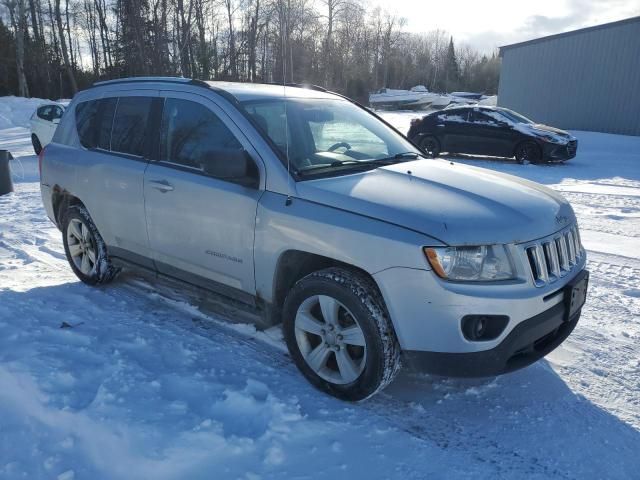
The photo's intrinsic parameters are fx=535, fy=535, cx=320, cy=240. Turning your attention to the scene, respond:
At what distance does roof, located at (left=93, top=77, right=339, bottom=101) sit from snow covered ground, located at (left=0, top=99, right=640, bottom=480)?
5.74 feet

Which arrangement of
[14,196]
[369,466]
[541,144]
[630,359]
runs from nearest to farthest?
[369,466]
[630,359]
[14,196]
[541,144]

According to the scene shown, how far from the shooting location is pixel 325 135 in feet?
13.0

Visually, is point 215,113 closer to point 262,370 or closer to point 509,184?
point 262,370

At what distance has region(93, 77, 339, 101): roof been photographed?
3.84 metres

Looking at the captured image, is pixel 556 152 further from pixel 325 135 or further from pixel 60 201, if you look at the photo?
pixel 60 201

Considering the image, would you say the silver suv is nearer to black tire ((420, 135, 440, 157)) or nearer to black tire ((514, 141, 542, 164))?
black tire ((514, 141, 542, 164))

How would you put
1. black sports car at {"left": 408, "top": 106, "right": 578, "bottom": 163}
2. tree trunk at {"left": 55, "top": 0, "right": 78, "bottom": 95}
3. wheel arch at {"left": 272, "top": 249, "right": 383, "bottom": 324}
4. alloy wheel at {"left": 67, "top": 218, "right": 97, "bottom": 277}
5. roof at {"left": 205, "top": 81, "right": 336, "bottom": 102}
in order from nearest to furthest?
wheel arch at {"left": 272, "top": 249, "right": 383, "bottom": 324}, roof at {"left": 205, "top": 81, "right": 336, "bottom": 102}, alloy wheel at {"left": 67, "top": 218, "right": 97, "bottom": 277}, black sports car at {"left": 408, "top": 106, "right": 578, "bottom": 163}, tree trunk at {"left": 55, "top": 0, "right": 78, "bottom": 95}

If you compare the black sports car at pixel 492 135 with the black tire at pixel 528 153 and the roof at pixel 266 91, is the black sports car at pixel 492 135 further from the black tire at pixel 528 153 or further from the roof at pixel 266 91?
the roof at pixel 266 91

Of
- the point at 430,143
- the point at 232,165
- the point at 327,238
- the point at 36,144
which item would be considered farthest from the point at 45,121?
the point at 327,238

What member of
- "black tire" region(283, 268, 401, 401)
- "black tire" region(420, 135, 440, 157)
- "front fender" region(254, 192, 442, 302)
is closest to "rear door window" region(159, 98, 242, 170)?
"front fender" region(254, 192, 442, 302)

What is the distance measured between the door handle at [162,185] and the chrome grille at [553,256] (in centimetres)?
246

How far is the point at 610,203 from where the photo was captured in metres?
8.65

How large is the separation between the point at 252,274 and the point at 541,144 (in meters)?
11.8

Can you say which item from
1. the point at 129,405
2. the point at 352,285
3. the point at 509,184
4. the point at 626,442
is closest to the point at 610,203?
the point at 509,184
